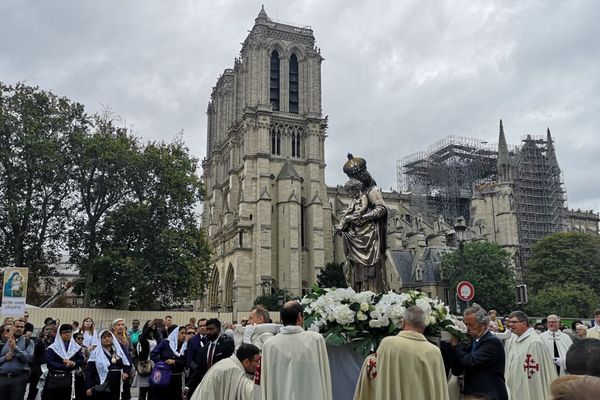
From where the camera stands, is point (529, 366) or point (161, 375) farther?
point (161, 375)

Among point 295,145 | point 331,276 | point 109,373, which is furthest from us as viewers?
point 295,145

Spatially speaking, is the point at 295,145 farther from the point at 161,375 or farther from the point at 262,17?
the point at 161,375

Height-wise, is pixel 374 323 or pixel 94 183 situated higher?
pixel 94 183

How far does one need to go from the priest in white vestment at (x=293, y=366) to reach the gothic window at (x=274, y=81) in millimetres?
53002

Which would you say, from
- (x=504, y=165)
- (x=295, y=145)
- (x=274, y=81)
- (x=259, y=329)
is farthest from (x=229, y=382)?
(x=504, y=165)

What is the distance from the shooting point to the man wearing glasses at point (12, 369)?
26.4 feet

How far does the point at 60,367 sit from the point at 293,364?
4.98 meters

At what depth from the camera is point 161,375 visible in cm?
894

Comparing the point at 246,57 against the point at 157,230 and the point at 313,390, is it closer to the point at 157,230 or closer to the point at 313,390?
the point at 157,230

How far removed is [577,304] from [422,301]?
42.8 meters

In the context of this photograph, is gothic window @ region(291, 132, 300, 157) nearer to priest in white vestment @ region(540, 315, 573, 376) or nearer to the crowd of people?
the crowd of people

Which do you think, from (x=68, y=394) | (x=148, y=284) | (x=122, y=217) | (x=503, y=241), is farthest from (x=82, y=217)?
(x=503, y=241)

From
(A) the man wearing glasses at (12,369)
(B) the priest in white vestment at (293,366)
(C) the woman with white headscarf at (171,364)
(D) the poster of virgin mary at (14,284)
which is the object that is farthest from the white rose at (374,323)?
(D) the poster of virgin mary at (14,284)

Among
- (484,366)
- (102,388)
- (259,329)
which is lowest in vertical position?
(102,388)
